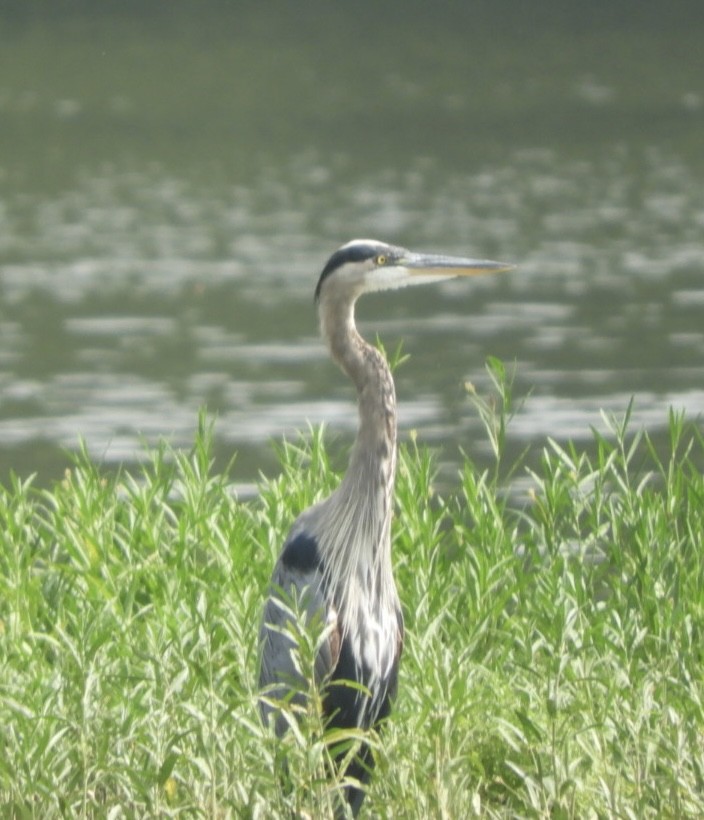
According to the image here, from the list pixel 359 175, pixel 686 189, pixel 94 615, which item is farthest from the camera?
pixel 359 175

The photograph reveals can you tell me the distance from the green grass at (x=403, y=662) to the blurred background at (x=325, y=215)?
437 cm

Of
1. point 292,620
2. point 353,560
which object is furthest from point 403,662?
point 292,620

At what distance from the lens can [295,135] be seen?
2467 cm

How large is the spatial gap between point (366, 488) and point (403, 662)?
84 cm

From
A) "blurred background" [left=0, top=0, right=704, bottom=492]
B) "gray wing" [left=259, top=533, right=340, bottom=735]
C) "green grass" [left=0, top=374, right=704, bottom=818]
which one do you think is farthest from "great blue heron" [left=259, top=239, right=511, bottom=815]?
"blurred background" [left=0, top=0, right=704, bottom=492]

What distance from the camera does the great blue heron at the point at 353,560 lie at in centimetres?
492

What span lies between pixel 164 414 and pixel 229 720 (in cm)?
763

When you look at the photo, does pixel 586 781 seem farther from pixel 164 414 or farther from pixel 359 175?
pixel 359 175

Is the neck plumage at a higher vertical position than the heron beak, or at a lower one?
lower

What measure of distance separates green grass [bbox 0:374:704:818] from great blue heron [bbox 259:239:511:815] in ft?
0.34

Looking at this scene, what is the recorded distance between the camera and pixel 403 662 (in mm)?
5762

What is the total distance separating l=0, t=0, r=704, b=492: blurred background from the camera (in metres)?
12.4

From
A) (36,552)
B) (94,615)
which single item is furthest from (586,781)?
(36,552)

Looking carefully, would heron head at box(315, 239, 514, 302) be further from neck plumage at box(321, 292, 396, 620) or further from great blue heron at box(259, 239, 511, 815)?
neck plumage at box(321, 292, 396, 620)
